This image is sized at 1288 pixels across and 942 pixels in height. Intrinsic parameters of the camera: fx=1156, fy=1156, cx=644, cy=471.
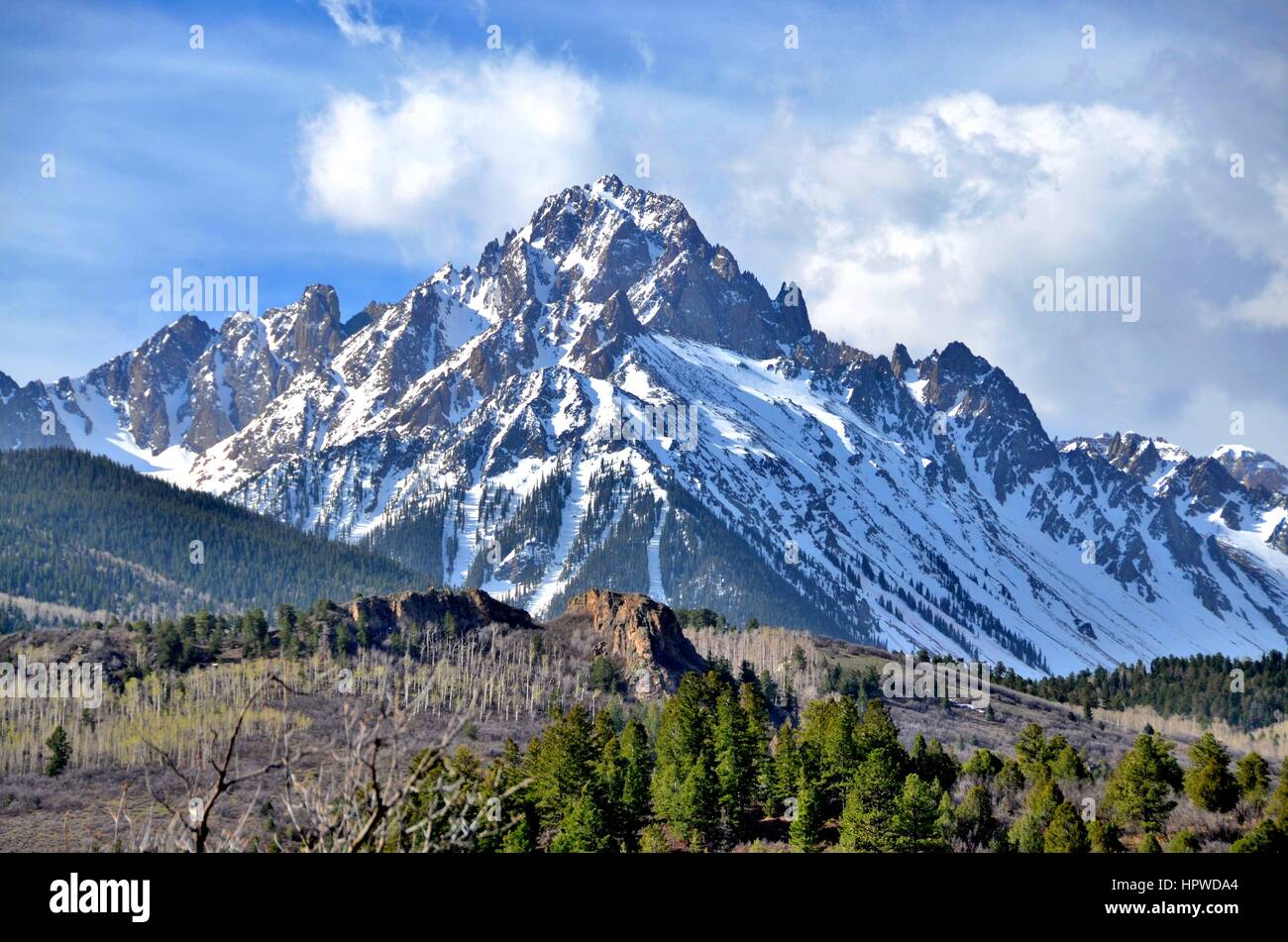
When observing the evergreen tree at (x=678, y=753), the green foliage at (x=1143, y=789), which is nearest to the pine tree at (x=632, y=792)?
the evergreen tree at (x=678, y=753)

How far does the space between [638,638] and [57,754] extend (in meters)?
80.7

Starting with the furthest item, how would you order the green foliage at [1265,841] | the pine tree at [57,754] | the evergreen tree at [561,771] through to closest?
the pine tree at [57,754], the evergreen tree at [561,771], the green foliage at [1265,841]

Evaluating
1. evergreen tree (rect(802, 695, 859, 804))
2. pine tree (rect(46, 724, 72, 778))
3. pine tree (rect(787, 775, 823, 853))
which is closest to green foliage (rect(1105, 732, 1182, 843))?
evergreen tree (rect(802, 695, 859, 804))

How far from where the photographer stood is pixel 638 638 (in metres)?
162

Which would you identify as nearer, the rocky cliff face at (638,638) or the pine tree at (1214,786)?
the pine tree at (1214,786)

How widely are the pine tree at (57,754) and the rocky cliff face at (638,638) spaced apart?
68.3 m

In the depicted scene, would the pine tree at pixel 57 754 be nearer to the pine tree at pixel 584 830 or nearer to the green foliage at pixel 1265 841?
the pine tree at pixel 584 830

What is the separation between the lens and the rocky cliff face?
15062 centimetres

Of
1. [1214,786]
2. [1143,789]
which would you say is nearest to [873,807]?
[1143,789]

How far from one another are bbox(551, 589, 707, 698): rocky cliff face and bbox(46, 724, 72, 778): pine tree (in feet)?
224

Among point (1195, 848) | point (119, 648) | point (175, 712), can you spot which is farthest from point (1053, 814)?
point (119, 648)

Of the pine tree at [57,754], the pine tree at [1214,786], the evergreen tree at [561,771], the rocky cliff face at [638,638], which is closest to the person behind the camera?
the evergreen tree at [561,771]

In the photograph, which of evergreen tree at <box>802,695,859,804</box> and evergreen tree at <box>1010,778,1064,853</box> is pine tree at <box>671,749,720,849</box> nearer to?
evergreen tree at <box>802,695,859,804</box>

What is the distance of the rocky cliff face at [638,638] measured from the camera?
151 metres
